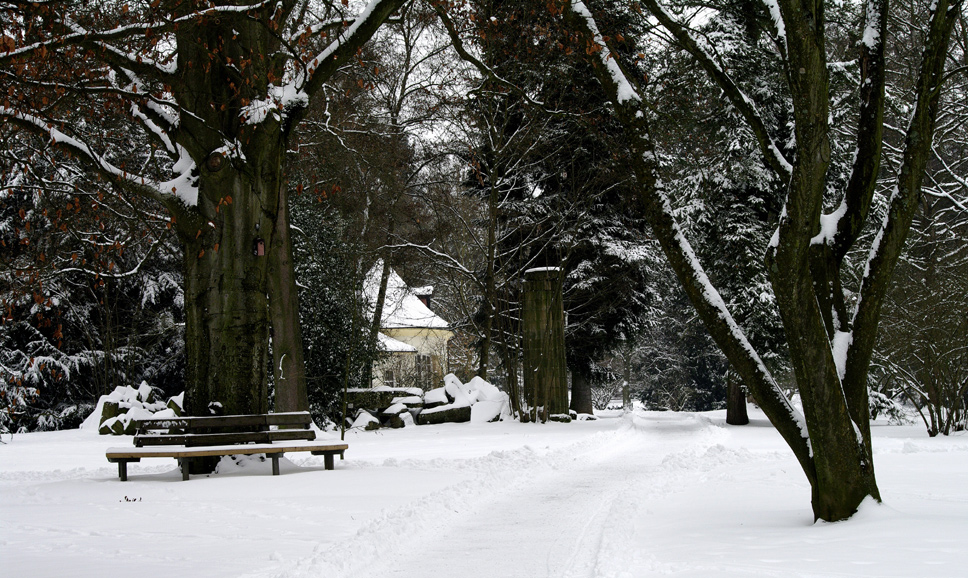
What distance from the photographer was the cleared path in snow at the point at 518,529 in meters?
4.95

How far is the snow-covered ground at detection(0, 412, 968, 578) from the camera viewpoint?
474 centimetres

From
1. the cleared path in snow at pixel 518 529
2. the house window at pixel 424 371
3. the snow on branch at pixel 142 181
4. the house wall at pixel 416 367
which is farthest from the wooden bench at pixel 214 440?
the house window at pixel 424 371

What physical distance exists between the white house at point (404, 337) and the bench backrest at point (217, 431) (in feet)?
36.0

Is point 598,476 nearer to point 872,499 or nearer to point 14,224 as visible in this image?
point 872,499

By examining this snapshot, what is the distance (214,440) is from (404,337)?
43926 mm

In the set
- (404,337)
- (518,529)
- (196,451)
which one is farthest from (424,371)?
(518,529)

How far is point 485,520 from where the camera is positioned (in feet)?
22.3

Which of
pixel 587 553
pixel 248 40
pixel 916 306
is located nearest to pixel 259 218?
pixel 248 40

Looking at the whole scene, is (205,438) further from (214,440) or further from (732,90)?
(732,90)

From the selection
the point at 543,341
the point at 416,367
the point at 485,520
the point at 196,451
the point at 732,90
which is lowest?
the point at 485,520

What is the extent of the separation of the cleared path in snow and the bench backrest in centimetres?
253

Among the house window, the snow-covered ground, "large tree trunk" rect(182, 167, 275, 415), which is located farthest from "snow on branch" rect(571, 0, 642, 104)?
the house window

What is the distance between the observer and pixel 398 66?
81.8ft

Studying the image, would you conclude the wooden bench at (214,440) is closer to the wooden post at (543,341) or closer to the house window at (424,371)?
the wooden post at (543,341)
